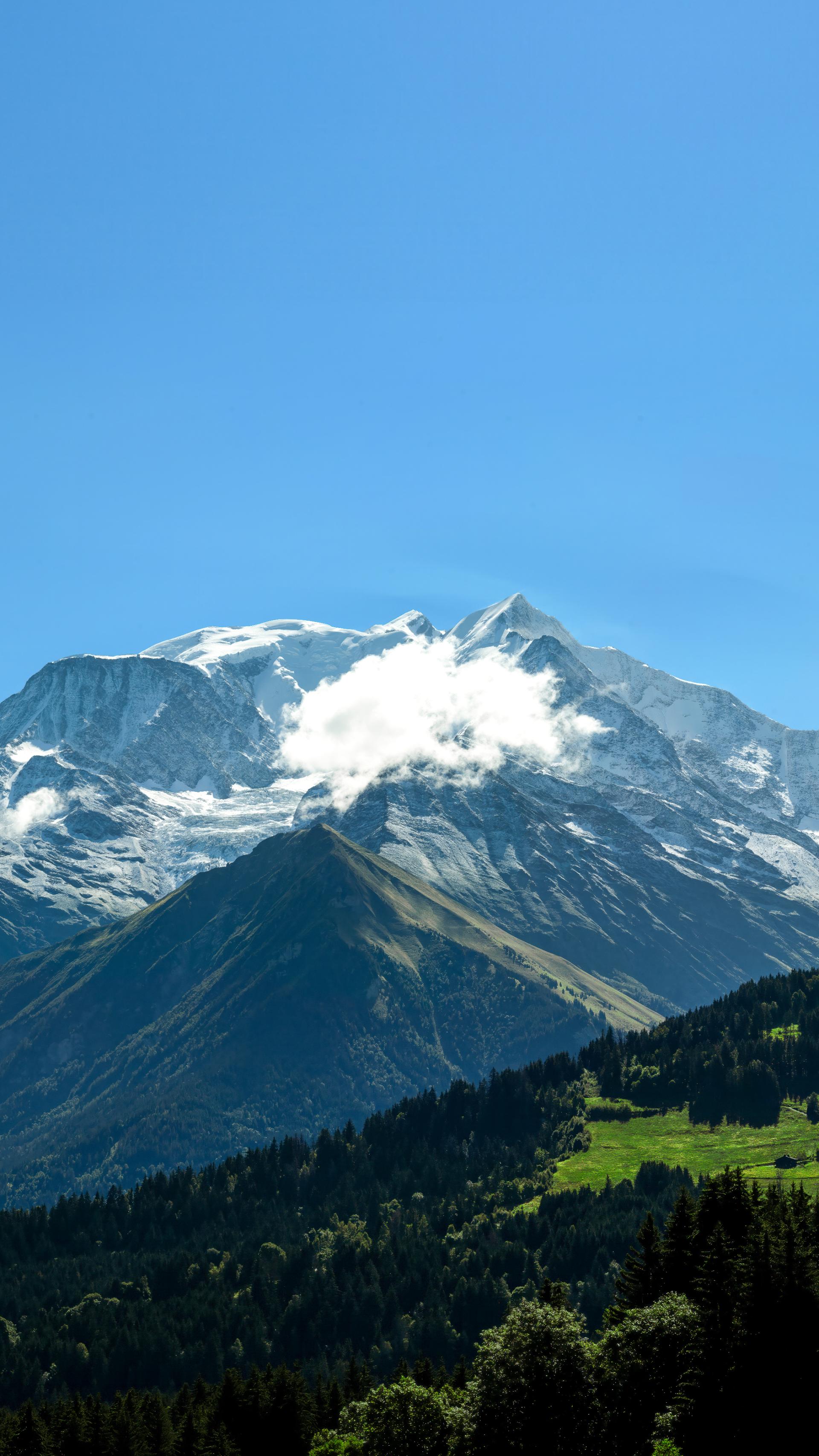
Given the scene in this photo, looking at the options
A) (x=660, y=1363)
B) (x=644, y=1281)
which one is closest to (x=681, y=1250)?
(x=644, y=1281)

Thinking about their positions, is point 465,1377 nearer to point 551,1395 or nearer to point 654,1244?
point 654,1244

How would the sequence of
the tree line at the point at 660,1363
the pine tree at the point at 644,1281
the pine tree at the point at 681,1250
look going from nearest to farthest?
the tree line at the point at 660,1363, the pine tree at the point at 681,1250, the pine tree at the point at 644,1281

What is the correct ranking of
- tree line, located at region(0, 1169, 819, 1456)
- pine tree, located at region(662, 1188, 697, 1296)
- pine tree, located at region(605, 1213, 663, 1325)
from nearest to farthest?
tree line, located at region(0, 1169, 819, 1456), pine tree, located at region(662, 1188, 697, 1296), pine tree, located at region(605, 1213, 663, 1325)

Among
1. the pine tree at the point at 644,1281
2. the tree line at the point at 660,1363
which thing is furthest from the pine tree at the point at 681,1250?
the pine tree at the point at 644,1281

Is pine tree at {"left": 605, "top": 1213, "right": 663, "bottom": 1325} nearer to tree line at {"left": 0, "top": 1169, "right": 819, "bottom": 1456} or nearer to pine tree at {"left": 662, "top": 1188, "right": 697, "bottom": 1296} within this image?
tree line at {"left": 0, "top": 1169, "right": 819, "bottom": 1456}

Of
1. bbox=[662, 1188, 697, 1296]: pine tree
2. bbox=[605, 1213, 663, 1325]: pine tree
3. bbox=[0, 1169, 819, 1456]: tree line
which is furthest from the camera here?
bbox=[605, 1213, 663, 1325]: pine tree

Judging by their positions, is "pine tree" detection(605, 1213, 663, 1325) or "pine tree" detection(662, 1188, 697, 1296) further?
"pine tree" detection(605, 1213, 663, 1325)

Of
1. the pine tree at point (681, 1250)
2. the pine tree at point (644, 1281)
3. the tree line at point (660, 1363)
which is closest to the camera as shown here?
the tree line at point (660, 1363)

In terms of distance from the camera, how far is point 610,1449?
287 ft

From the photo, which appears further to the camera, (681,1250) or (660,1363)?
(681,1250)

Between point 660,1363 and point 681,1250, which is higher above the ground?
point 681,1250

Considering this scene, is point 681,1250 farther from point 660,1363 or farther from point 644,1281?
point 660,1363

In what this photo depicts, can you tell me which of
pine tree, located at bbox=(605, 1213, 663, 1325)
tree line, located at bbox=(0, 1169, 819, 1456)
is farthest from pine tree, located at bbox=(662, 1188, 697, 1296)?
pine tree, located at bbox=(605, 1213, 663, 1325)

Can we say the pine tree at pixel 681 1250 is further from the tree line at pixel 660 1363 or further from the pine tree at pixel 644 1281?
the pine tree at pixel 644 1281
